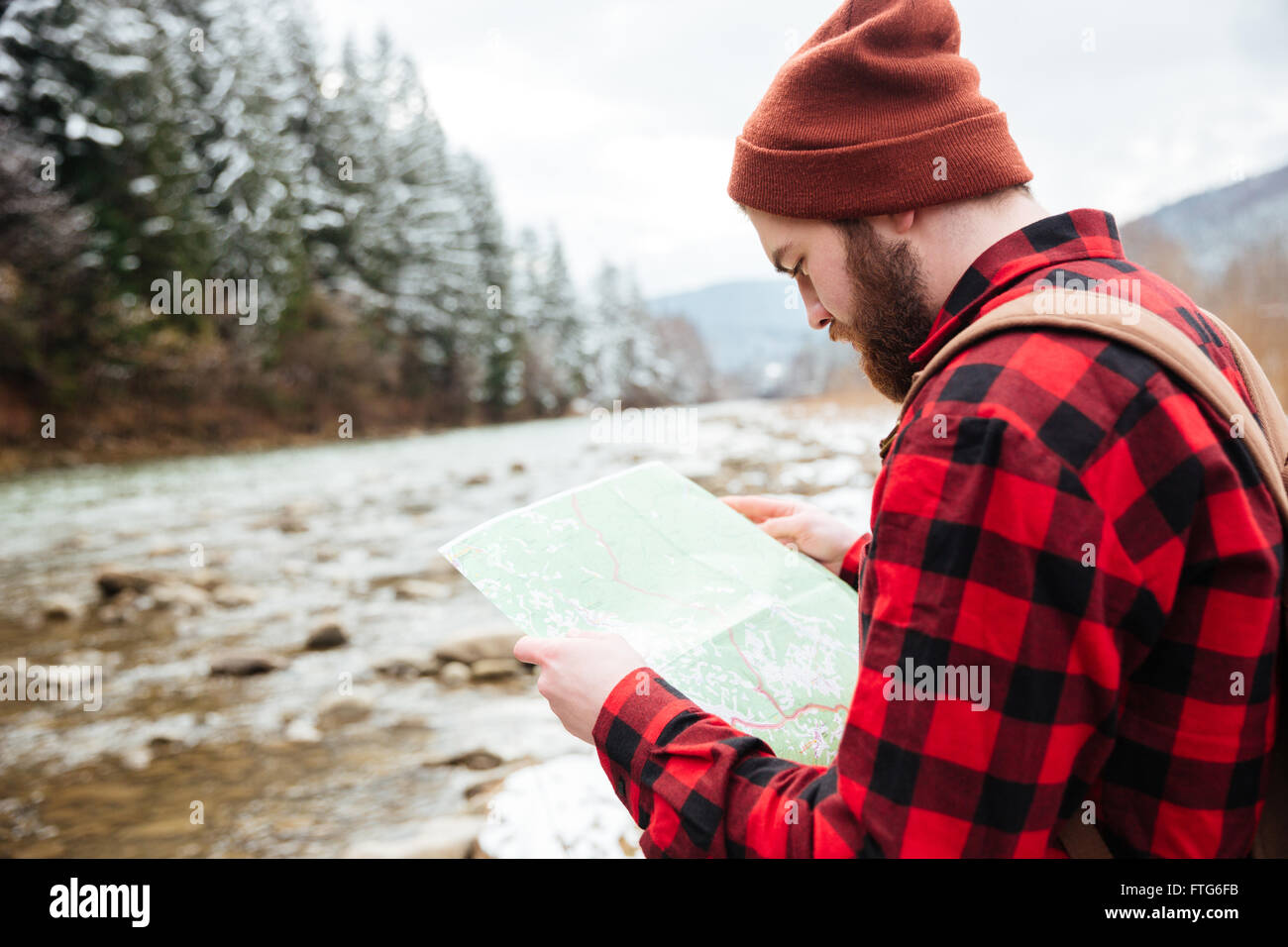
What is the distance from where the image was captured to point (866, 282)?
137 cm

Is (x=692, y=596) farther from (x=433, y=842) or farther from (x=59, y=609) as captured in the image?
(x=59, y=609)

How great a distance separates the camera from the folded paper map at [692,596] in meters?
1.46

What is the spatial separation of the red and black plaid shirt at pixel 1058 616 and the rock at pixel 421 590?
6373 millimetres

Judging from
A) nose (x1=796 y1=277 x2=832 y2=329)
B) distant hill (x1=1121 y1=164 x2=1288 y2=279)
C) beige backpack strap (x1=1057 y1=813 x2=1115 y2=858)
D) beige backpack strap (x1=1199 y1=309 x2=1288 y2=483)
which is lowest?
beige backpack strap (x1=1057 y1=813 x2=1115 y2=858)

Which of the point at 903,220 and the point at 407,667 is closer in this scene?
the point at 903,220

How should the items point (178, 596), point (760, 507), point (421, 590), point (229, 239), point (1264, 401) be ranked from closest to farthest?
point (1264, 401)
point (760, 507)
point (178, 596)
point (421, 590)
point (229, 239)

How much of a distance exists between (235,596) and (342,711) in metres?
2.97

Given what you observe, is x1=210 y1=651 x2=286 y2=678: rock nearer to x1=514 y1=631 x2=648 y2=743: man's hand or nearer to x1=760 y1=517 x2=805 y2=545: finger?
x1=760 y1=517 x2=805 y2=545: finger

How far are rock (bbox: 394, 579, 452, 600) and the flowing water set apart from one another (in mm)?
29

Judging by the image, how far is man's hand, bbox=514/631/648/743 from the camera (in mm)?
1264

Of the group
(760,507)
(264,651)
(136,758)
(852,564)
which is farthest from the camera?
(264,651)

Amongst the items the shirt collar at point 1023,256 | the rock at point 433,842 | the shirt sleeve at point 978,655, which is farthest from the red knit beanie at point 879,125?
the rock at point 433,842

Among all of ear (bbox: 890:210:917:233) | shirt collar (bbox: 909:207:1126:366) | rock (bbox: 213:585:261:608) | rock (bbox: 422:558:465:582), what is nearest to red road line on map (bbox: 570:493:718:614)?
shirt collar (bbox: 909:207:1126:366)

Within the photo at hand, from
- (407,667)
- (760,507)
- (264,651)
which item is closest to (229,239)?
(264,651)
